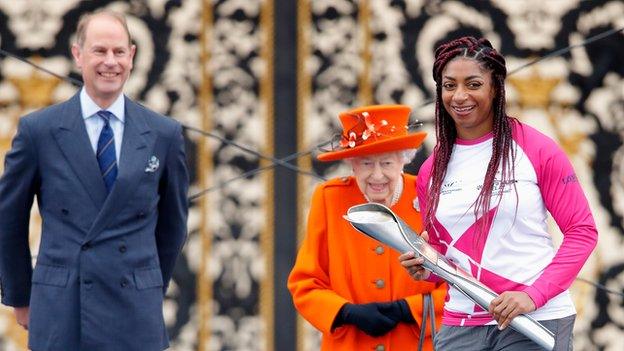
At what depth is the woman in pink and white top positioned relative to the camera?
4.96 metres

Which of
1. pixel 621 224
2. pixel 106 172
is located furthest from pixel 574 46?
pixel 106 172

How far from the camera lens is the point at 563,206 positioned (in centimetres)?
497

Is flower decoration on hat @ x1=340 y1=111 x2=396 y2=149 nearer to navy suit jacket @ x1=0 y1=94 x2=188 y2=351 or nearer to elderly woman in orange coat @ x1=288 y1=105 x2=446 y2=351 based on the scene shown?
elderly woman in orange coat @ x1=288 y1=105 x2=446 y2=351

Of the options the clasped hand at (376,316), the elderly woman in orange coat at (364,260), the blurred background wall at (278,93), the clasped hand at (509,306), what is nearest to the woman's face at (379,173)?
the elderly woman in orange coat at (364,260)

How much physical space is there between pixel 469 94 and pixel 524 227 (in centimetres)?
37

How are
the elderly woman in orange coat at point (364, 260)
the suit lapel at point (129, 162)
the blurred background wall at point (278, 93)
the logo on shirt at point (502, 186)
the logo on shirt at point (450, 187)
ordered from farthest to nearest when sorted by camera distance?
the blurred background wall at point (278, 93) < the elderly woman in orange coat at point (364, 260) < the suit lapel at point (129, 162) < the logo on shirt at point (450, 187) < the logo on shirt at point (502, 186)

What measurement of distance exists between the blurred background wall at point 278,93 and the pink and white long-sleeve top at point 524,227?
7.79 ft

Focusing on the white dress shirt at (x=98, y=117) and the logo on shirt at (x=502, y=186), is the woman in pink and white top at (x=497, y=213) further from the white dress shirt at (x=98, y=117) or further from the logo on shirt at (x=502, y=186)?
the white dress shirt at (x=98, y=117)

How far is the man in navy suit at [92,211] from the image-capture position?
5684 mm

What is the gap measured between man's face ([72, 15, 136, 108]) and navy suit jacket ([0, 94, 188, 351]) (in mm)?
96

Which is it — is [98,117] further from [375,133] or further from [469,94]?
[469,94]

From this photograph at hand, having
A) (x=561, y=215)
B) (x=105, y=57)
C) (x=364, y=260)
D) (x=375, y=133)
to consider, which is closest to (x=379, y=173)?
(x=375, y=133)

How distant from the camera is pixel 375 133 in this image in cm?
591

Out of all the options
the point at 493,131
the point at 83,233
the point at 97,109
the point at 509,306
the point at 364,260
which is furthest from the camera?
the point at 364,260
